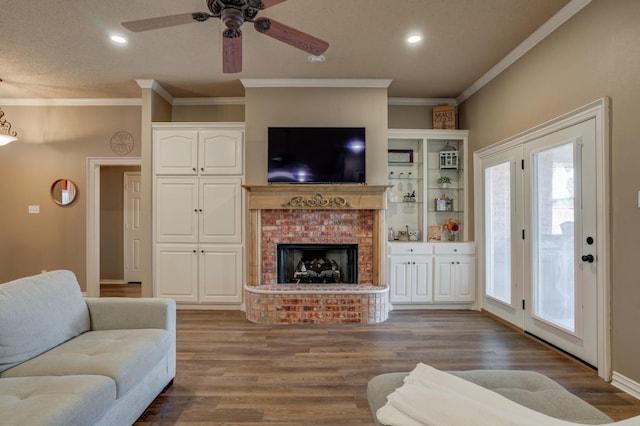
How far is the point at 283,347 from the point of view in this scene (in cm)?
303

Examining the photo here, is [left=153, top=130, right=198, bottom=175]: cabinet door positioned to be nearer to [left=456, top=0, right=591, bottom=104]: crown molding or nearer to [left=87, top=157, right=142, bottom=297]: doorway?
[left=87, top=157, right=142, bottom=297]: doorway

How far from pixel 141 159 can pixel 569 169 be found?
4769 mm

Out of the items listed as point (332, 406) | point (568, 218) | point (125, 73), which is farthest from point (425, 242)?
point (125, 73)

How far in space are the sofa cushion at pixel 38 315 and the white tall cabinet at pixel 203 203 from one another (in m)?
1.94

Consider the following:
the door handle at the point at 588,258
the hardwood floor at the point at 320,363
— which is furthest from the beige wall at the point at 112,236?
the door handle at the point at 588,258

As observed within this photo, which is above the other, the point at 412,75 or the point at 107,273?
the point at 412,75

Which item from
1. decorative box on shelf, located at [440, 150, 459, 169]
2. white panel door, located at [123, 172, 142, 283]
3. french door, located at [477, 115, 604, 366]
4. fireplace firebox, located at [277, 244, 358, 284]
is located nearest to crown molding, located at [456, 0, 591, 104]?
decorative box on shelf, located at [440, 150, 459, 169]

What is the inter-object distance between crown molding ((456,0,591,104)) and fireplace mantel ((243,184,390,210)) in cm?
180

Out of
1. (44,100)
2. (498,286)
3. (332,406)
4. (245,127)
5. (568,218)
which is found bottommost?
(332,406)

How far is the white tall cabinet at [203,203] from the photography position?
4.21 m

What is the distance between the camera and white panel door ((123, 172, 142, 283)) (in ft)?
19.4

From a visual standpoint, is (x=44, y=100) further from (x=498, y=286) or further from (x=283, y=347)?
(x=498, y=286)

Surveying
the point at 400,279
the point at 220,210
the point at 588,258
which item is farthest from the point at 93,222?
the point at 588,258

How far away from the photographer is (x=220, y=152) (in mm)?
4211
